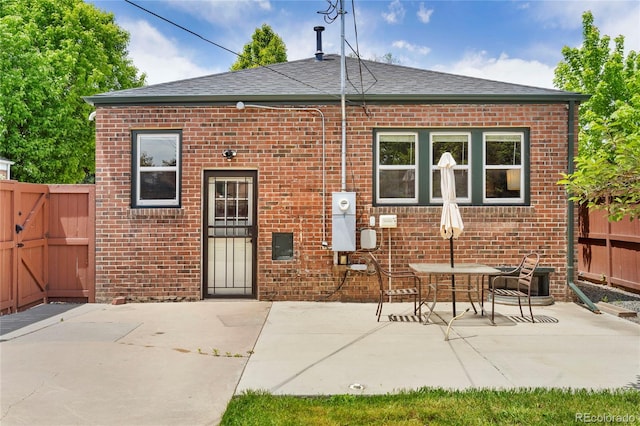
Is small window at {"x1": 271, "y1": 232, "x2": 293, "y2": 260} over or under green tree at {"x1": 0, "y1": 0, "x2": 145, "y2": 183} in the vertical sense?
under

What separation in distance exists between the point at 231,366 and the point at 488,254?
5.58m

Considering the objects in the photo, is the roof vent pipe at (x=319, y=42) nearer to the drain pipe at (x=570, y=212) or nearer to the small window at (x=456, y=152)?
the small window at (x=456, y=152)

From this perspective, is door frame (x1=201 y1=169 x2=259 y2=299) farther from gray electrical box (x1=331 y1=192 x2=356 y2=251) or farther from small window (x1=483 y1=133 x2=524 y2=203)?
small window (x1=483 y1=133 x2=524 y2=203)

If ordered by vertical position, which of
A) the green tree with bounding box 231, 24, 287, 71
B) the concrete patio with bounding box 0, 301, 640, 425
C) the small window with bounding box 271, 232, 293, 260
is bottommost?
the concrete patio with bounding box 0, 301, 640, 425

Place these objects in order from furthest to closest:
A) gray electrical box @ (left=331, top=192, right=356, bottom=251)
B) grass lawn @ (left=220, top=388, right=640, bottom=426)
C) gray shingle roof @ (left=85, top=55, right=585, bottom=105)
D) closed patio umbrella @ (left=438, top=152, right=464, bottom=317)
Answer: gray shingle roof @ (left=85, top=55, right=585, bottom=105) → gray electrical box @ (left=331, top=192, right=356, bottom=251) → closed patio umbrella @ (left=438, top=152, right=464, bottom=317) → grass lawn @ (left=220, top=388, right=640, bottom=426)

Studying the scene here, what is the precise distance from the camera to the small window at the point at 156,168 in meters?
8.81

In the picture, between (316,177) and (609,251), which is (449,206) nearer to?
(316,177)

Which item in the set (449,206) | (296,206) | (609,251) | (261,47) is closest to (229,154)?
(296,206)

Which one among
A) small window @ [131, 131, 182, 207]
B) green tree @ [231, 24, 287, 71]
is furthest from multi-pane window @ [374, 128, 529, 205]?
green tree @ [231, 24, 287, 71]

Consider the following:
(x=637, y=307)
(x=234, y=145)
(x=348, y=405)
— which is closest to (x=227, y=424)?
(x=348, y=405)

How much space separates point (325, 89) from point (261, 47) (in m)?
20.9

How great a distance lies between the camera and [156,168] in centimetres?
884

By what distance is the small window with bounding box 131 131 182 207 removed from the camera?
347 inches

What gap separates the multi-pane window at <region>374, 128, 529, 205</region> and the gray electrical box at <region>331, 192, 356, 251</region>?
67 centimetres
